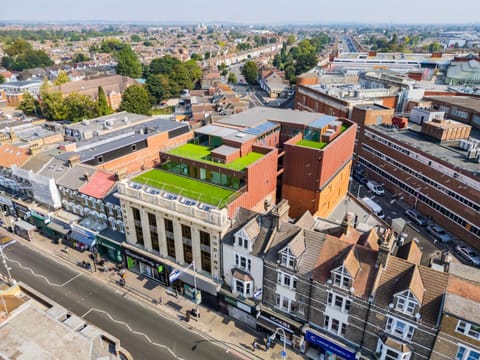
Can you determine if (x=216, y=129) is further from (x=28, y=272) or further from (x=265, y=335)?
(x=28, y=272)

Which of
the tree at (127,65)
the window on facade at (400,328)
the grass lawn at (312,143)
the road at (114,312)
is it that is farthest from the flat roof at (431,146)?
the tree at (127,65)

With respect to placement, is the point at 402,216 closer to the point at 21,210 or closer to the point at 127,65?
the point at 21,210

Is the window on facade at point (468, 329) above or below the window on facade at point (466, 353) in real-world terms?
above

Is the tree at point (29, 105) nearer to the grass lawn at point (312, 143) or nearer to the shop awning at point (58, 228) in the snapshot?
the shop awning at point (58, 228)

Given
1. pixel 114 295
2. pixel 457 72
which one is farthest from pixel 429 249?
pixel 457 72

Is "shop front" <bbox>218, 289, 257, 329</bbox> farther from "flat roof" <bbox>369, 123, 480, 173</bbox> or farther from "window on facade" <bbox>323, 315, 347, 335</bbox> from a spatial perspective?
"flat roof" <bbox>369, 123, 480, 173</bbox>

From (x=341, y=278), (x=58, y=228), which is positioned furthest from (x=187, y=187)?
(x=58, y=228)
